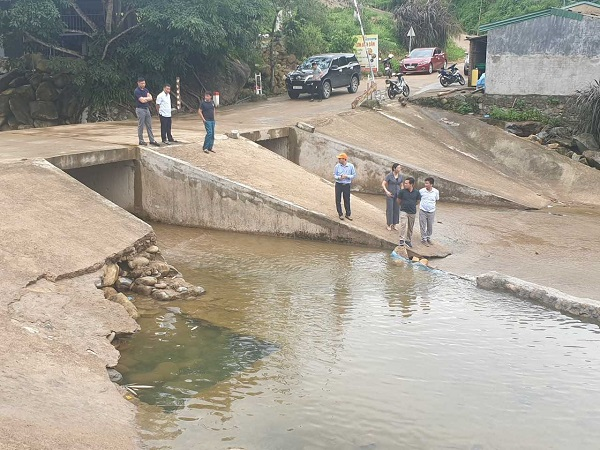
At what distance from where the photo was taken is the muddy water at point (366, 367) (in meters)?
6.80

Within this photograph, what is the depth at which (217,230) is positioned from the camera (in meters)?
15.7

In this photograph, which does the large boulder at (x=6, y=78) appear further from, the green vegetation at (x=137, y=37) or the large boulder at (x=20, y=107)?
the green vegetation at (x=137, y=37)

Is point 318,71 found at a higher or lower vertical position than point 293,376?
higher

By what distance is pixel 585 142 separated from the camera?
23.1 metres

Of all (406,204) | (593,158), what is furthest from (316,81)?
(406,204)

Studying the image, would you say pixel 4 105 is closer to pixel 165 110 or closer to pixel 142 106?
pixel 165 110

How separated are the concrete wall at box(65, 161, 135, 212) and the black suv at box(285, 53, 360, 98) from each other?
547 inches

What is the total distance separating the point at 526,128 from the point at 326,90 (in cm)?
878

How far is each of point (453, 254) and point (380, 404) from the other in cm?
758

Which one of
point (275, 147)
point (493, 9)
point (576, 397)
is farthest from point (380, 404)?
point (493, 9)

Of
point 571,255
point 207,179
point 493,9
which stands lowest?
point 571,255

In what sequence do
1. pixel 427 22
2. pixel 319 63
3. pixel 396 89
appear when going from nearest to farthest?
pixel 396 89 < pixel 319 63 < pixel 427 22

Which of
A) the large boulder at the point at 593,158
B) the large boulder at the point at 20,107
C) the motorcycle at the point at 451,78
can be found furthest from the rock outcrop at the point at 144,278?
the motorcycle at the point at 451,78

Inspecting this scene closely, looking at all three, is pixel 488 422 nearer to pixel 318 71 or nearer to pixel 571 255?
pixel 571 255
